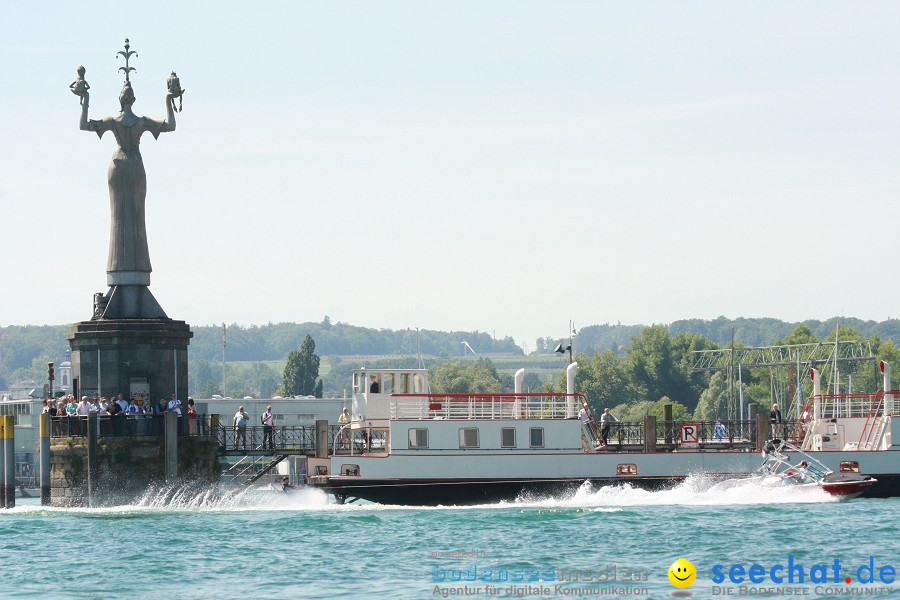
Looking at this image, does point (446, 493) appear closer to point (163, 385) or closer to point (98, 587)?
point (163, 385)

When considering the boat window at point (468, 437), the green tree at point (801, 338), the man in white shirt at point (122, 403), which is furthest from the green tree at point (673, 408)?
the man in white shirt at point (122, 403)

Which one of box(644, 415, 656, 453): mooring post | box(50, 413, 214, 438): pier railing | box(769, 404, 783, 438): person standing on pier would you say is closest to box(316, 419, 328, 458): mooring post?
box(50, 413, 214, 438): pier railing

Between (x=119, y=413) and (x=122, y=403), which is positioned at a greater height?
(x=122, y=403)

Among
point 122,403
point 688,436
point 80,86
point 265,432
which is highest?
point 80,86

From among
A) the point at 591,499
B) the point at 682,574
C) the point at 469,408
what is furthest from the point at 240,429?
the point at 682,574

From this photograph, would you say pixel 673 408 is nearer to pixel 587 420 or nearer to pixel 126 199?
pixel 587 420

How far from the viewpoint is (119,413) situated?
49.8 metres

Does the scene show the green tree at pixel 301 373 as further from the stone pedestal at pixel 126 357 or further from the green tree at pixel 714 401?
the stone pedestal at pixel 126 357

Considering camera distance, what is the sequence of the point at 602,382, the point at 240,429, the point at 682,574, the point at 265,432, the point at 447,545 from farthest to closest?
the point at 602,382
the point at 240,429
the point at 265,432
the point at 447,545
the point at 682,574

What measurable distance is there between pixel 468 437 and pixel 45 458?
1394 centimetres

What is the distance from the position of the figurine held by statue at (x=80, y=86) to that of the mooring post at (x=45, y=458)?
36.3ft

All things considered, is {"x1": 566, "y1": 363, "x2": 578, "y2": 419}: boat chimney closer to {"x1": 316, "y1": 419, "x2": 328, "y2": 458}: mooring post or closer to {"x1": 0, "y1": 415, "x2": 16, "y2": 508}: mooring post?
{"x1": 316, "y1": 419, "x2": 328, "y2": 458}: mooring post

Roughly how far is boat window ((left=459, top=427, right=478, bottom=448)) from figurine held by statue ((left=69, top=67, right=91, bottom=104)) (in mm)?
17503

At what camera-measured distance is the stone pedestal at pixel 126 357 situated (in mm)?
50375
